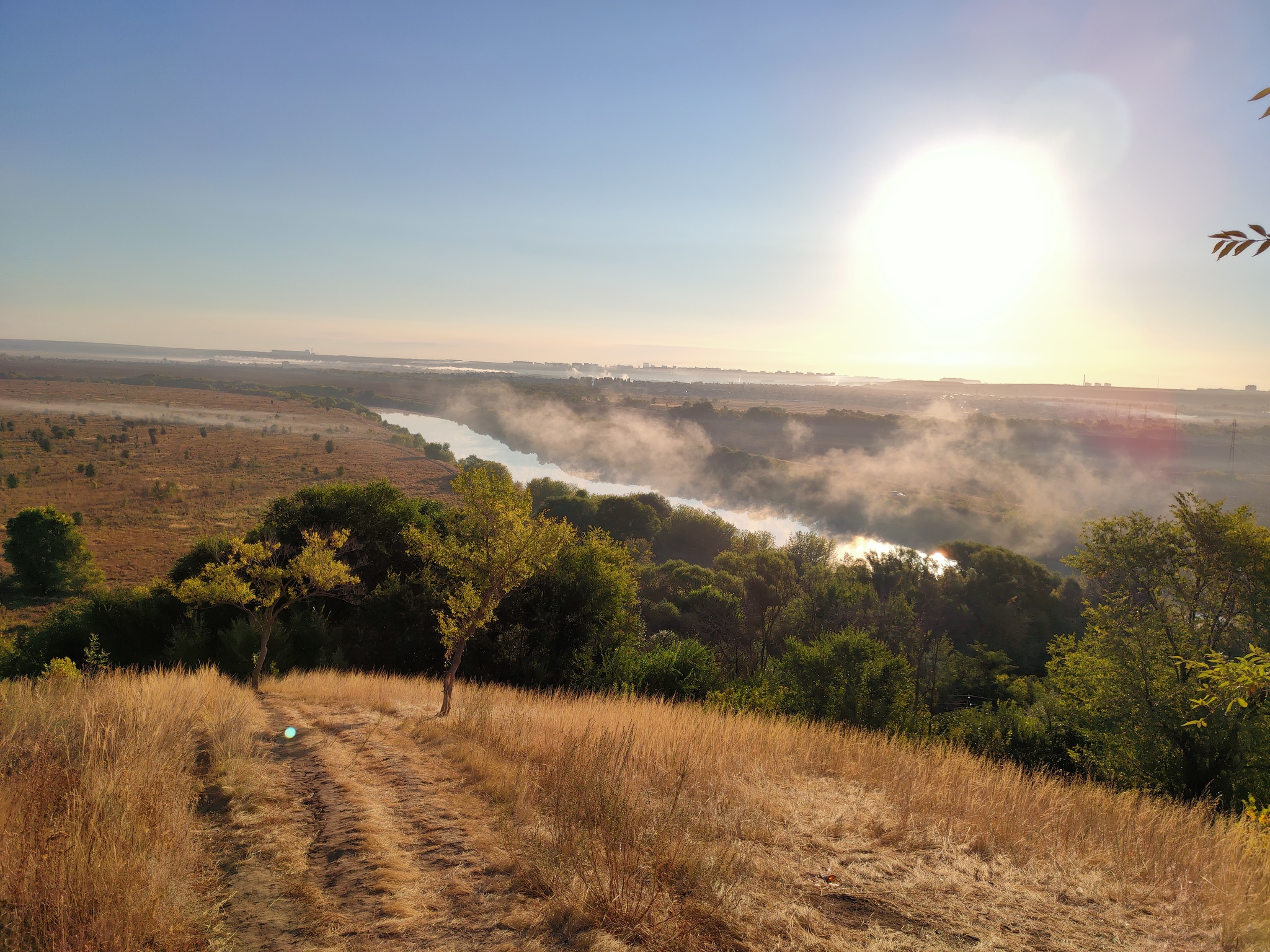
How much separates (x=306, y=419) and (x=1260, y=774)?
147m

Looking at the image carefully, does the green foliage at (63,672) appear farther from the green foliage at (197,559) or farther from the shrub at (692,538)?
the shrub at (692,538)

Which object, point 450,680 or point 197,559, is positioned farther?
point 197,559

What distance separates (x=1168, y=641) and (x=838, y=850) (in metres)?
15.3

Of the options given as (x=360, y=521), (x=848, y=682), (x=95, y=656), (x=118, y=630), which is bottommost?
(x=118, y=630)

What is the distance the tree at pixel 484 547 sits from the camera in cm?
1159

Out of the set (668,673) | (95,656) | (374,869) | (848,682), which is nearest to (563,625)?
(668,673)

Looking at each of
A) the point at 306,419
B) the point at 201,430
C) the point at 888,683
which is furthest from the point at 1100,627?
the point at 306,419

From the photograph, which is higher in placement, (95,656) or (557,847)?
(557,847)

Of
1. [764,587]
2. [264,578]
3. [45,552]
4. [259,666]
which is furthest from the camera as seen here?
[764,587]

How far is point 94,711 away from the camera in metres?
7.03

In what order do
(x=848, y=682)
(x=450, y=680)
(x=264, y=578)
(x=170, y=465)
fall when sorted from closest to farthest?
(x=450, y=680), (x=264, y=578), (x=848, y=682), (x=170, y=465)

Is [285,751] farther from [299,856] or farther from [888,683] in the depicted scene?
[888,683]

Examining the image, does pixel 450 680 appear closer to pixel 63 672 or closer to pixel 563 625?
pixel 63 672

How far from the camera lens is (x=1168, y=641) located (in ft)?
52.4
